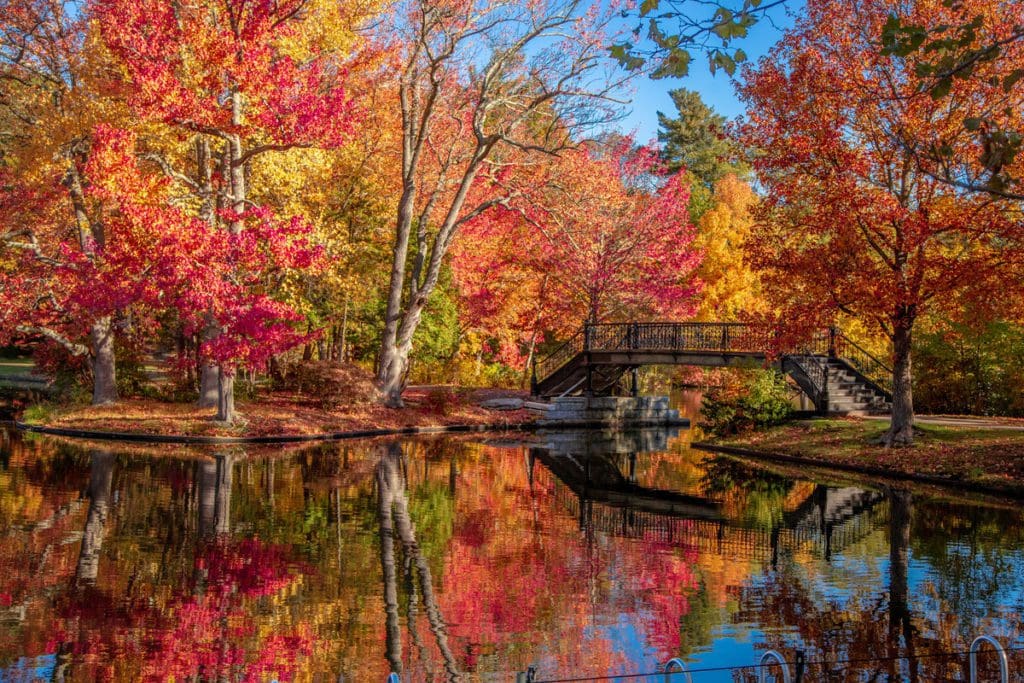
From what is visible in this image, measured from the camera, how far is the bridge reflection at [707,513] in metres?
15.8

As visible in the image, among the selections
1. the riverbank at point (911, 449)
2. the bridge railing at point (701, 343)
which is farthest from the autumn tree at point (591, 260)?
the riverbank at point (911, 449)

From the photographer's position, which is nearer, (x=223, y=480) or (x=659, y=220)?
(x=223, y=480)

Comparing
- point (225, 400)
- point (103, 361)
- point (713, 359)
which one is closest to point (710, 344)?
point (713, 359)

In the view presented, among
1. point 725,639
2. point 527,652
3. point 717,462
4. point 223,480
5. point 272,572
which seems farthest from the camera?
point 717,462

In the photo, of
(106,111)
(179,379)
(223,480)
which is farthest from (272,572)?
(179,379)

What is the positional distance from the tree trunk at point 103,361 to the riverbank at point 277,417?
20.6 inches

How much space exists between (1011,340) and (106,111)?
27597mm

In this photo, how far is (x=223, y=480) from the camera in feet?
65.2

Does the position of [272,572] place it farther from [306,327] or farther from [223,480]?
[306,327]

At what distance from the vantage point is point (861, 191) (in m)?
22.9

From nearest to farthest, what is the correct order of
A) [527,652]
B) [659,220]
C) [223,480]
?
[527,652]
[223,480]
[659,220]

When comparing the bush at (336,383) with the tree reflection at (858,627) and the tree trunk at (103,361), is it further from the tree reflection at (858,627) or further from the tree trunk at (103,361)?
the tree reflection at (858,627)

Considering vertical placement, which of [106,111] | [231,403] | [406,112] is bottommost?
[231,403]

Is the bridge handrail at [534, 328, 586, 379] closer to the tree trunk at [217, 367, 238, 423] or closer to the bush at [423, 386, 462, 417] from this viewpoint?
the bush at [423, 386, 462, 417]
